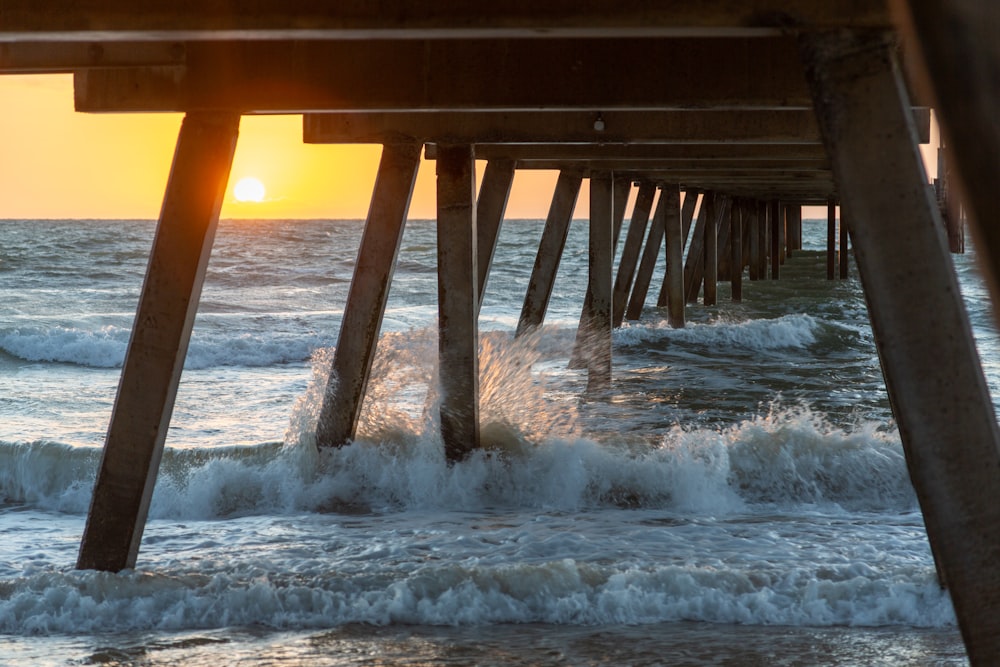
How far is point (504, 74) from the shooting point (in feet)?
16.5

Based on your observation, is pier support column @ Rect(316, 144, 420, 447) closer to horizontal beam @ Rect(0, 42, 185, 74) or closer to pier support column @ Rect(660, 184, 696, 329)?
horizontal beam @ Rect(0, 42, 185, 74)

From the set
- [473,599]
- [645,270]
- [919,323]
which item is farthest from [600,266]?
[919,323]

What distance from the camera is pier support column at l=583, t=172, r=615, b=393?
10.8 meters

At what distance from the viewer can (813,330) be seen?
16672mm

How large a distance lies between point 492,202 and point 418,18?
609cm

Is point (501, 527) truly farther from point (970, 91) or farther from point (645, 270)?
point (645, 270)

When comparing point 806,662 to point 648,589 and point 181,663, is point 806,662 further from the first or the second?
point 181,663

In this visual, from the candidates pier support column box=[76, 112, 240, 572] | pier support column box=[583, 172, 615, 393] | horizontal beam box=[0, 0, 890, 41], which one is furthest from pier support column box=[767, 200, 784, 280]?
horizontal beam box=[0, 0, 890, 41]

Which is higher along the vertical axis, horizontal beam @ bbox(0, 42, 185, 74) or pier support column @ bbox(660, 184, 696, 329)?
pier support column @ bbox(660, 184, 696, 329)

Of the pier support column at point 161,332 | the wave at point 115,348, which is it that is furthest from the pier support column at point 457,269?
the wave at point 115,348

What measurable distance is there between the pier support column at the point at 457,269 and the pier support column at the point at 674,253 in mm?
9017

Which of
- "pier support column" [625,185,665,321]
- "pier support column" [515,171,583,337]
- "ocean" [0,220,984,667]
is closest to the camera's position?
"ocean" [0,220,984,667]

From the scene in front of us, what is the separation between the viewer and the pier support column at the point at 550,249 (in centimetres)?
1136

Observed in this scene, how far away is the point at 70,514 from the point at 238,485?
111cm
